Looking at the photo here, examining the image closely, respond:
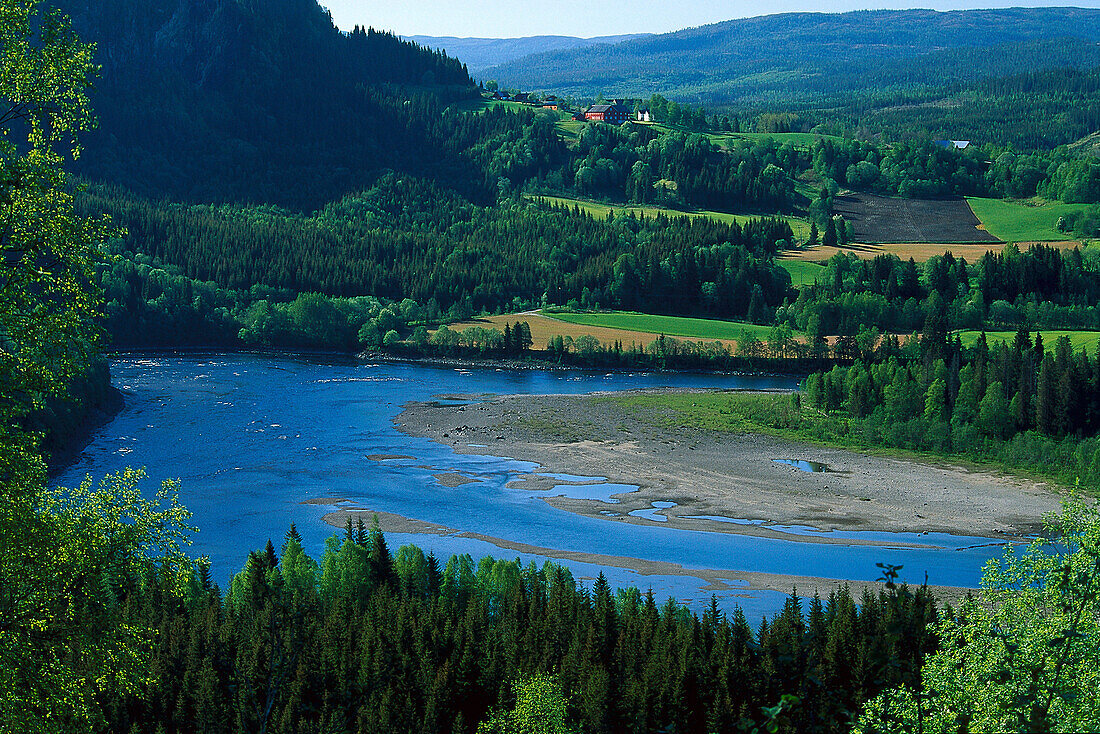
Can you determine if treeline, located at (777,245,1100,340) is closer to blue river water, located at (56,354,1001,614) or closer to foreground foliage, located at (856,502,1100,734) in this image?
blue river water, located at (56,354,1001,614)

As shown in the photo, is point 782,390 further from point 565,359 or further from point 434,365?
point 434,365

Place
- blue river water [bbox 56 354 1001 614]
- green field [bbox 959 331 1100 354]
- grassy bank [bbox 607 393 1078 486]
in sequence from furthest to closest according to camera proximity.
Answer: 1. green field [bbox 959 331 1100 354]
2. grassy bank [bbox 607 393 1078 486]
3. blue river water [bbox 56 354 1001 614]

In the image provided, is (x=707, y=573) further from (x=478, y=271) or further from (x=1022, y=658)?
(x=478, y=271)

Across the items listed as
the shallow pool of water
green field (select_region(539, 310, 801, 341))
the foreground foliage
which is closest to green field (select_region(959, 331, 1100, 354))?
green field (select_region(539, 310, 801, 341))

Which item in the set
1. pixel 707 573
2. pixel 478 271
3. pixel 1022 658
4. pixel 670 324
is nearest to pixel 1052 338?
pixel 670 324

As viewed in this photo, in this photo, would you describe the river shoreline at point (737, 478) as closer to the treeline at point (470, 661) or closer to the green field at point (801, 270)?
the treeline at point (470, 661)

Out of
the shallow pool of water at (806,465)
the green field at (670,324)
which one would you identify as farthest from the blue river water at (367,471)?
the green field at (670,324)

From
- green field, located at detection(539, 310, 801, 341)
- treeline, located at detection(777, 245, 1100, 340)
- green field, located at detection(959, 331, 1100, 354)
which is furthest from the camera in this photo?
green field, located at detection(539, 310, 801, 341)
